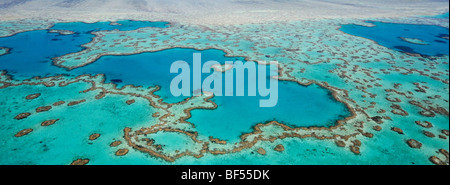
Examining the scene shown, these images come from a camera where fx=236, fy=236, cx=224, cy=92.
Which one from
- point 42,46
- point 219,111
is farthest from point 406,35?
point 42,46

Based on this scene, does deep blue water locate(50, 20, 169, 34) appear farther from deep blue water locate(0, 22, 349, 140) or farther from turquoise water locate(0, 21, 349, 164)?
turquoise water locate(0, 21, 349, 164)

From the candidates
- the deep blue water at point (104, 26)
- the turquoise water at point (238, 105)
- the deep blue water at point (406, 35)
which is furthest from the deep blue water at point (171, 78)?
the deep blue water at point (406, 35)

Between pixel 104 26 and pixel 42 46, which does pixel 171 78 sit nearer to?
pixel 42 46

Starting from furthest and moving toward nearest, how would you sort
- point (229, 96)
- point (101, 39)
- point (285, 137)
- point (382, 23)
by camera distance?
point (382, 23) < point (101, 39) < point (229, 96) < point (285, 137)

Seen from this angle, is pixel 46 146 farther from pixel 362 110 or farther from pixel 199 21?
pixel 199 21
